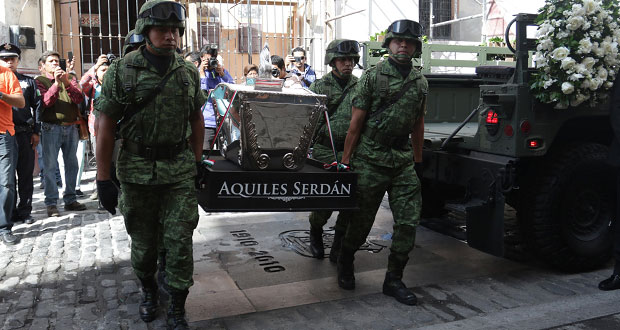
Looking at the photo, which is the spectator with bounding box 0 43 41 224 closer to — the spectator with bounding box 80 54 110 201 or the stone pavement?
the stone pavement

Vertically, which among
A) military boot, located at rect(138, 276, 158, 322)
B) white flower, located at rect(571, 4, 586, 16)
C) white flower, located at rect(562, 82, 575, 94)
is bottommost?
military boot, located at rect(138, 276, 158, 322)

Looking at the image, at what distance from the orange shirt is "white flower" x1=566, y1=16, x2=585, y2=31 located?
16.1ft

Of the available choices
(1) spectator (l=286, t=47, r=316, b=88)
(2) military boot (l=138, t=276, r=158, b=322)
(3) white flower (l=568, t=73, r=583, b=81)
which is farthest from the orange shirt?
(3) white flower (l=568, t=73, r=583, b=81)

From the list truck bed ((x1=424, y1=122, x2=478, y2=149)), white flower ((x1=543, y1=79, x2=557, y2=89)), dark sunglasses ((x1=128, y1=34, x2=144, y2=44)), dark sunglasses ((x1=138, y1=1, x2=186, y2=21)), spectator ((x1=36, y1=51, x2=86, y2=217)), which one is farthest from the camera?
spectator ((x1=36, y1=51, x2=86, y2=217))

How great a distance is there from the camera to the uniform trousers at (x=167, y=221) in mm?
3490

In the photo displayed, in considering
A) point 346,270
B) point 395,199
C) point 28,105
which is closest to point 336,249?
point 346,270

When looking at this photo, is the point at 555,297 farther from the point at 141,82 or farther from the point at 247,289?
the point at 141,82

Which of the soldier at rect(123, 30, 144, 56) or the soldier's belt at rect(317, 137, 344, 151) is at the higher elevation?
the soldier at rect(123, 30, 144, 56)

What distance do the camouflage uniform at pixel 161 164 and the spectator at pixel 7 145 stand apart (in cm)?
271

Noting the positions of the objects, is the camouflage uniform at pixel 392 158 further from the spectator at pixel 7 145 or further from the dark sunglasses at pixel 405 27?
the spectator at pixel 7 145

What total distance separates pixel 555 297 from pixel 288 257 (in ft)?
7.05

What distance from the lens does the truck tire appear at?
4.47 meters

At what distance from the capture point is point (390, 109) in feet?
13.4

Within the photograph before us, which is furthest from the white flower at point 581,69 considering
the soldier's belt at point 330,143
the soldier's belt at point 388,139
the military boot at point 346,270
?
the military boot at point 346,270
